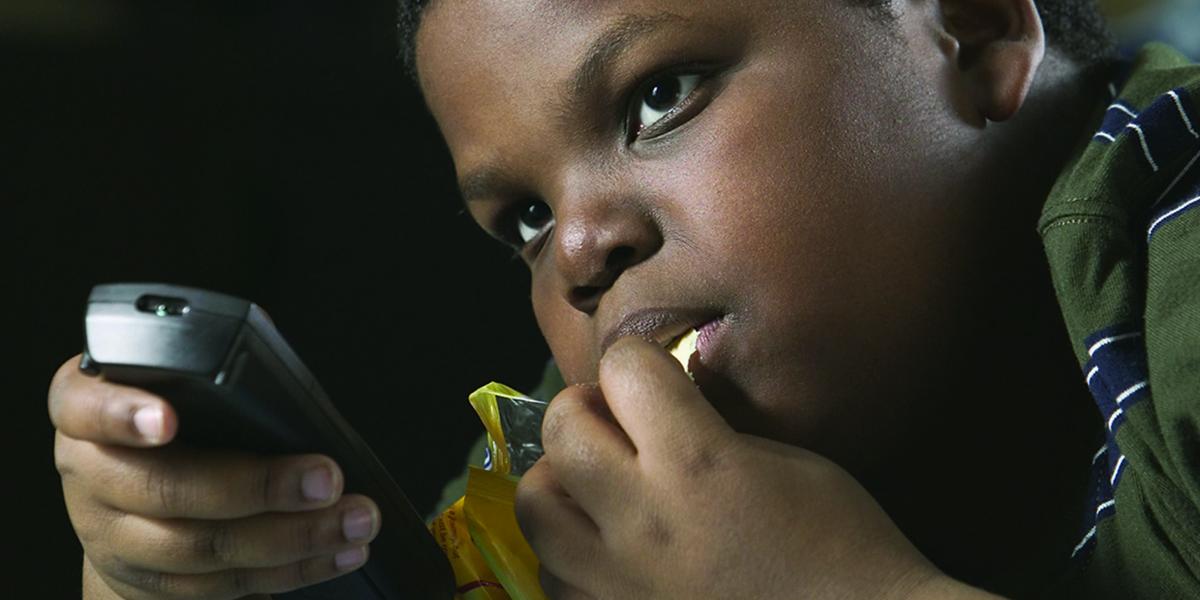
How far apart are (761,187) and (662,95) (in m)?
0.09

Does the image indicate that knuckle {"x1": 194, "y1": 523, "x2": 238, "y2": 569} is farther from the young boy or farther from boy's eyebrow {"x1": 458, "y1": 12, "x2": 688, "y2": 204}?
boy's eyebrow {"x1": 458, "y1": 12, "x2": 688, "y2": 204}

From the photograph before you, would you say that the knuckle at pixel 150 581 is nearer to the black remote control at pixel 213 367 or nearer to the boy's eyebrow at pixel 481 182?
the black remote control at pixel 213 367

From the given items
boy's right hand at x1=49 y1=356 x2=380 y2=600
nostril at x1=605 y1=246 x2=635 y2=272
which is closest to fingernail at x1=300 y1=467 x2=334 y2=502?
boy's right hand at x1=49 y1=356 x2=380 y2=600

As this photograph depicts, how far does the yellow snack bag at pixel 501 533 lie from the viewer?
631 millimetres

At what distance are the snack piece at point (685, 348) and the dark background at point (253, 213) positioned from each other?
0.58 m

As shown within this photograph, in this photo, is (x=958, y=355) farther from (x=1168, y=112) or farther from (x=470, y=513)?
(x=470, y=513)

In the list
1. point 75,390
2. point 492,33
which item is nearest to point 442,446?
point 492,33

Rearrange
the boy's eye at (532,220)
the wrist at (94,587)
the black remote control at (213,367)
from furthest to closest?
the boy's eye at (532,220) < the wrist at (94,587) < the black remote control at (213,367)

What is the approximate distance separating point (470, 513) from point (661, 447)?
122mm

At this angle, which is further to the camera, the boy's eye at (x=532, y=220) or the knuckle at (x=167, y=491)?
the boy's eye at (x=532, y=220)

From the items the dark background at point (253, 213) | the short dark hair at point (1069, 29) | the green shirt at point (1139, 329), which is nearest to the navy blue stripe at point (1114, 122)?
the green shirt at point (1139, 329)

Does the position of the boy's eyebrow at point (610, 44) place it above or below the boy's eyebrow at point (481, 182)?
above

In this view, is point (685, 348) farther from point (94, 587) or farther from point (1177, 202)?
point (94, 587)

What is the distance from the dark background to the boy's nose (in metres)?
0.55
